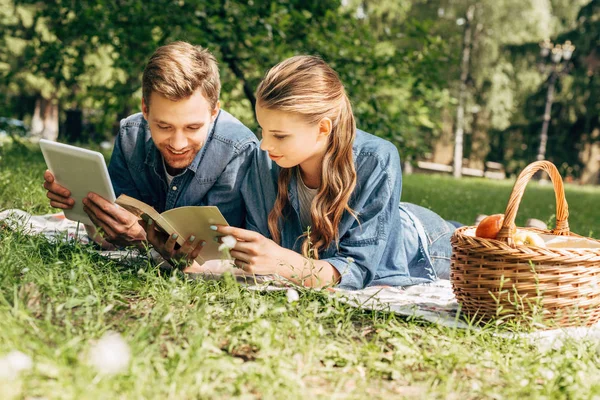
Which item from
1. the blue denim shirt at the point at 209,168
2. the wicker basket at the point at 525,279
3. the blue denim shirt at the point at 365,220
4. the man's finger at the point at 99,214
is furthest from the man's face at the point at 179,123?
the wicker basket at the point at 525,279

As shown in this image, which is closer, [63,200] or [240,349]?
[240,349]

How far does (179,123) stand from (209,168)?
1.28ft

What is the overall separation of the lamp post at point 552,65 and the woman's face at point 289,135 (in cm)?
2007

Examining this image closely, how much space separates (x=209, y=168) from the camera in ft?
11.8

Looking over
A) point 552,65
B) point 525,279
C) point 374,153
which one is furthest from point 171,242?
point 552,65

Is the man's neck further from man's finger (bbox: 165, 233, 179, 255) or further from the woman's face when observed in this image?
the woman's face

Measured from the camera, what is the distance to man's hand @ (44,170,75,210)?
11.4ft

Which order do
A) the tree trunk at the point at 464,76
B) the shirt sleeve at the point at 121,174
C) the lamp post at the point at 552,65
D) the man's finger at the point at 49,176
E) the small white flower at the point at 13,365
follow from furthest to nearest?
1. the lamp post at the point at 552,65
2. the tree trunk at the point at 464,76
3. the shirt sleeve at the point at 121,174
4. the man's finger at the point at 49,176
5. the small white flower at the point at 13,365

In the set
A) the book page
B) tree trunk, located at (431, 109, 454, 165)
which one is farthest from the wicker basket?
tree trunk, located at (431, 109, 454, 165)

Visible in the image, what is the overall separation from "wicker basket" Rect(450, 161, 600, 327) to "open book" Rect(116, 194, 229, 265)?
46.0 inches

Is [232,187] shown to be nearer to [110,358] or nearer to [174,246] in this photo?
[174,246]

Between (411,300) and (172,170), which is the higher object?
(172,170)

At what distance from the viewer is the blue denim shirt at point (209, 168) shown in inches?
142

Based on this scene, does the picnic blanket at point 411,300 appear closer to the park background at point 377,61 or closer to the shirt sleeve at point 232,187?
the shirt sleeve at point 232,187
